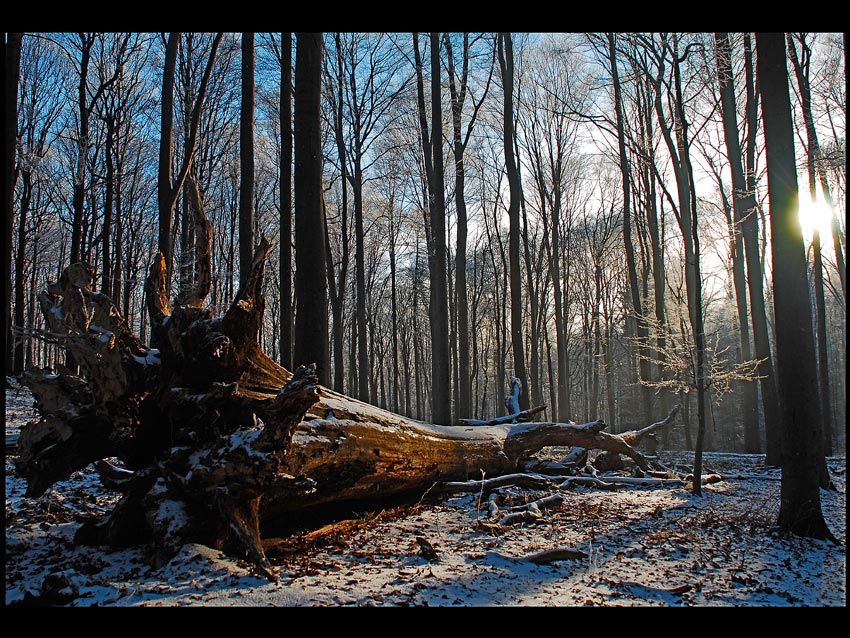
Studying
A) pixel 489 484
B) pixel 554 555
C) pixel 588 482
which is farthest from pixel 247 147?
pixel 554 555

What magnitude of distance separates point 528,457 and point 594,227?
819 inches

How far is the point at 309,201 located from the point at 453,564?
5.23 m

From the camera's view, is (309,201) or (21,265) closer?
(309,201)

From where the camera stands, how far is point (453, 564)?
162 inches

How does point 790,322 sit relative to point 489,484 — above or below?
above

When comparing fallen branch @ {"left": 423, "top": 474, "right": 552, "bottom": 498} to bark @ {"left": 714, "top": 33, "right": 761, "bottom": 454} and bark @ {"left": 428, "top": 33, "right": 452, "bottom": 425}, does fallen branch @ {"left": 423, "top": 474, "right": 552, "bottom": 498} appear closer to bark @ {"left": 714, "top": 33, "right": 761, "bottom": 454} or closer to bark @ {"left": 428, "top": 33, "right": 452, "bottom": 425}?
bark @ {"left": 428, "top": 33, "right": 452, "bottom": 425}

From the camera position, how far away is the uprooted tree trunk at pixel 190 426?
3.88 m

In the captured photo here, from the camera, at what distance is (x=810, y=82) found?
45.9 feet

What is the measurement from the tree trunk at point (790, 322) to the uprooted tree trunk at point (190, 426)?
445 cm

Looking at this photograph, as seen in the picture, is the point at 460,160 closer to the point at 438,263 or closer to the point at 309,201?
the point at 438,263

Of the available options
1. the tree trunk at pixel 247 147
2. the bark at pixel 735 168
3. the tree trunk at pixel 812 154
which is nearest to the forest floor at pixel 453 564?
the tree trunk at pixel 247 147

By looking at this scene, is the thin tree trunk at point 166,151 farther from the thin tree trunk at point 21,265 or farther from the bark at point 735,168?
the bark at point 735,168

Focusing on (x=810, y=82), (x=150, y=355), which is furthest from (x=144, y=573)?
(x=810, y=82)
